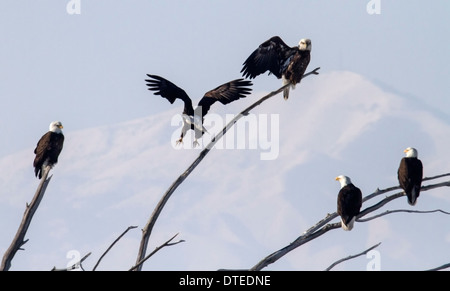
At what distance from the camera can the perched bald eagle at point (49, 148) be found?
9.95 meters

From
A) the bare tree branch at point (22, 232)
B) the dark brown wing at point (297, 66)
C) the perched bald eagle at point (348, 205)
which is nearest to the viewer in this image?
the bare tree branch at point (22, 232)

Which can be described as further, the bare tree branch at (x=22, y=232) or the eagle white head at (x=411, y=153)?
the eagle white head at (x=411, y=153)

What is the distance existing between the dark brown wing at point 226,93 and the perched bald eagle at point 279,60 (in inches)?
70.1

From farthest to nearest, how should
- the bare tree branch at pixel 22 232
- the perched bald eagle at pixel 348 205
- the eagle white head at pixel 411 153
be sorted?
1. the eagle white head at pixel 411 153
2. the perched bald eagle at pixel 348 205
3. the bare tree branch at pixel 22 232

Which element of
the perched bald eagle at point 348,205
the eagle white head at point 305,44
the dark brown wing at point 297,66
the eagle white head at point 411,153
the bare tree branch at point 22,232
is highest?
the eagle white head at point 305,44

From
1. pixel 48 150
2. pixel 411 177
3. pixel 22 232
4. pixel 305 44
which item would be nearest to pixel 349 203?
pixel 411 177

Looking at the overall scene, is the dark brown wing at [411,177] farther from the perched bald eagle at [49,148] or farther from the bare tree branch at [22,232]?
the perched bald eagle at [49,148]

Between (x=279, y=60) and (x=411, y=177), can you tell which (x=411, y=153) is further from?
(x=279, y=60)

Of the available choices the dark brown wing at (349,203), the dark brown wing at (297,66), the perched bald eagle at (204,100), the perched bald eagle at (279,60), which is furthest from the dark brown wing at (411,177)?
the perched bald eagle at (279,60)

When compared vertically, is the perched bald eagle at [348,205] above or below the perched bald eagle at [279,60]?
below

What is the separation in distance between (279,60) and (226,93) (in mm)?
2285

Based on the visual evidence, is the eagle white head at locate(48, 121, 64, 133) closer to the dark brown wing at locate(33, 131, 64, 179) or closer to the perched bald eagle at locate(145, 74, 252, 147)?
the dark brown wing at locate(33, 131, 64, 179)

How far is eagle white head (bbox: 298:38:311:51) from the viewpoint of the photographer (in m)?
11.0
